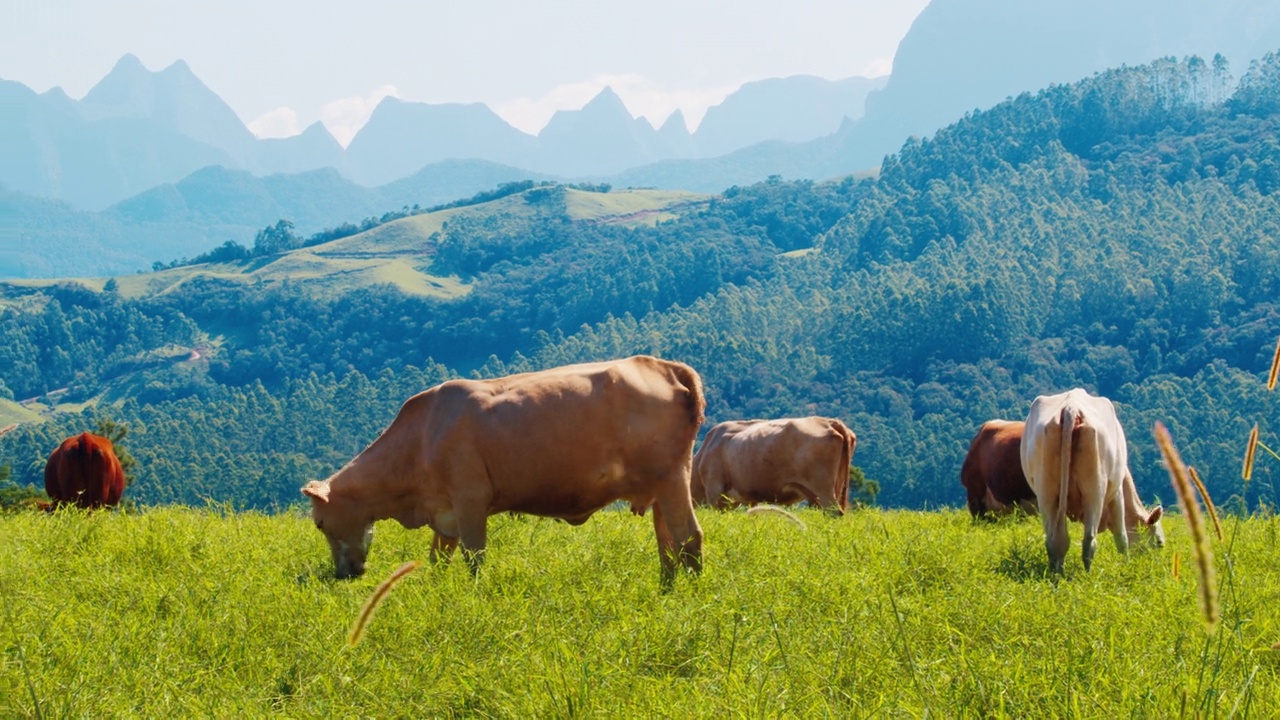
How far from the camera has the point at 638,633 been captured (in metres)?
6.38

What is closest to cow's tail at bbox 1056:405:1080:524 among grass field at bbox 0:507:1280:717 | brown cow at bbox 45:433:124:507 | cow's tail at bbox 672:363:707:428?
grass field at bbox 0:507:1280:717

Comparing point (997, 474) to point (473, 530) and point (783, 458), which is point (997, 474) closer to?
point (783, 458)

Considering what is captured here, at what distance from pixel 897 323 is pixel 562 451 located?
114 meters

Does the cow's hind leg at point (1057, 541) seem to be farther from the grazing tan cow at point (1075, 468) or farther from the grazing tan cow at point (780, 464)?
the grazing tan cow at point (780, 464)

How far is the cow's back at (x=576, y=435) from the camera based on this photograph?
8.88 meters

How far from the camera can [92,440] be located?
14.5 metres

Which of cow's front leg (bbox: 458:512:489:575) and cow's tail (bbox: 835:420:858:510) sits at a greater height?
cow's front leg (bbox: 458:512:489:575)

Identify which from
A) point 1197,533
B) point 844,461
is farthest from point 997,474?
point 1197,533

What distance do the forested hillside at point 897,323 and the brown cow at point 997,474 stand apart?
56.2 meters

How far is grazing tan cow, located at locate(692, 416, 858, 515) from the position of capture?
65.4 ft

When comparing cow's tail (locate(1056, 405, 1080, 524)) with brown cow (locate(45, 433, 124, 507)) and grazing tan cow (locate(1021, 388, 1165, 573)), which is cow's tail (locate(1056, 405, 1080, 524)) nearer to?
grazing tan cow (locate(1021, 388, 1165, 573))

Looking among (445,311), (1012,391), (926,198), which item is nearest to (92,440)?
(1012,391)

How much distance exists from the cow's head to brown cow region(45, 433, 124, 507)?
589 centimetres

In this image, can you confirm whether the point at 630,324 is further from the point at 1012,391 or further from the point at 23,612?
the point at 23,612
